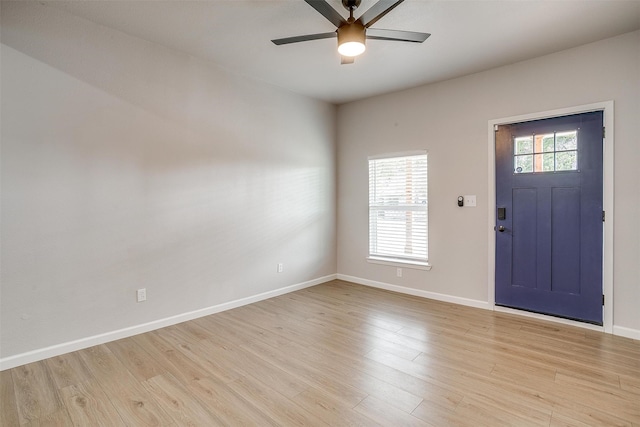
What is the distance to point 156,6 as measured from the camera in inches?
100

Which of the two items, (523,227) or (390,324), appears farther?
(523,227)

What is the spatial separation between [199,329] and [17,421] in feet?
4.78

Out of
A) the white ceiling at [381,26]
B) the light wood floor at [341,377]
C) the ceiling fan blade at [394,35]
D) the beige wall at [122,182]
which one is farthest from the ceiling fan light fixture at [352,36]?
the light wood floor at [341,377]

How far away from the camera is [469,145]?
12.7 feet

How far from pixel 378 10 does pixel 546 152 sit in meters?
2.49

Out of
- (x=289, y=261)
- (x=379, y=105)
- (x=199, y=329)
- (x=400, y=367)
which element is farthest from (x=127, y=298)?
(x=379, y=105)

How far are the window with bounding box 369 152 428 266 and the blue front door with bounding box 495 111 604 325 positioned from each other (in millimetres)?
935

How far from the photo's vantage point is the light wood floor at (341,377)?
74.5 inches

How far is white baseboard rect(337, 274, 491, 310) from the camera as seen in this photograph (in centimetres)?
384

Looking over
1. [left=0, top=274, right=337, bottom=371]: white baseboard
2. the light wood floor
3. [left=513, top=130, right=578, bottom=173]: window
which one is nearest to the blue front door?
[left=513, top=130, right=578, bottom=173]: window

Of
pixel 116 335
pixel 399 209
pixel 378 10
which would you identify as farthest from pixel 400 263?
pixel 116 335

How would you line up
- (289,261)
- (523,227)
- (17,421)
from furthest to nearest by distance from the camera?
(289,261) < (523,227) < (17,421)

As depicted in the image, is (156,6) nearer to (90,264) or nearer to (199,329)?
(90,264)

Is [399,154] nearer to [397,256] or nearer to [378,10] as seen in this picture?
[397,256]
